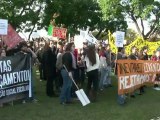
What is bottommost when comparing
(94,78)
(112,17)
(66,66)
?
(94,78)

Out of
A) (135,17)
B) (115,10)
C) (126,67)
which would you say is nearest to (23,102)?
(126,67)

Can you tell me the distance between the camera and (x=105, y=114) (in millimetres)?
12453

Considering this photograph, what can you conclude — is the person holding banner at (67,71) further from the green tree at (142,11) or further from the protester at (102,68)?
the green tree at (142,11)

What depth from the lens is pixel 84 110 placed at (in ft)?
42.6

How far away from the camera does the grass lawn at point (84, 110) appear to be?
468 inches

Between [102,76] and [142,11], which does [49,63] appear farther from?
[142,11]

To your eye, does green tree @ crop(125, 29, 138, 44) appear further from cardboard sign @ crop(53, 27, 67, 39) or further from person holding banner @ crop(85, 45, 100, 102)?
person holding banner @ crop(85, 45, 100, 102)

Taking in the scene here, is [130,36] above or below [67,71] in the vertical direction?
above

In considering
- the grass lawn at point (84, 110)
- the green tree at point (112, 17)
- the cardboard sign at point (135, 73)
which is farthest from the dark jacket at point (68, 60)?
the green tree at point (112, 17)

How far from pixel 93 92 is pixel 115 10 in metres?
45.4

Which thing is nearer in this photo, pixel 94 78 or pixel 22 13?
pixel 94 78

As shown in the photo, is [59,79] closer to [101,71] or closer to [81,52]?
[81,52]

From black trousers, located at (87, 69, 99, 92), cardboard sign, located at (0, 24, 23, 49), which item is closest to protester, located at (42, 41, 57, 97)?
cardboard sign, located at (0, 24, 23, 49)

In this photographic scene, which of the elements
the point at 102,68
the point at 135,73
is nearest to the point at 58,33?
the point at 102,68
